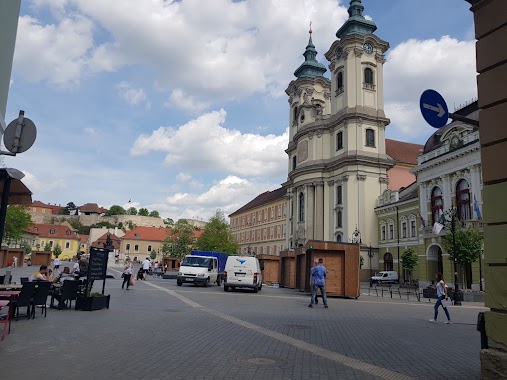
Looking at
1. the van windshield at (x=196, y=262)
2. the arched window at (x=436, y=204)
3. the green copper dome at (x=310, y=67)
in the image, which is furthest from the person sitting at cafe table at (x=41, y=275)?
the green copper dome at (x=310, y=67)

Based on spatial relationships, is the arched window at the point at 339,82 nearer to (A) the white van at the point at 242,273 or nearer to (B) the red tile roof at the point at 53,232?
(A) the white van at the point at 242,273

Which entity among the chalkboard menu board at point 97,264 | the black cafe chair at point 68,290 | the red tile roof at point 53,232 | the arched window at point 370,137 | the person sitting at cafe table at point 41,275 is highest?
the arched window at point 370,137

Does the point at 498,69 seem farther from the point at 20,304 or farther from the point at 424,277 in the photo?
the point at 424,277

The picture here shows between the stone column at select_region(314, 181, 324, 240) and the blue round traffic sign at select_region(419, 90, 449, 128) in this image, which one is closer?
the blue round traffic sign at select_region(419, 90, 449, 128)

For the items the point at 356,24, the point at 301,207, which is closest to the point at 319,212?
the point at 301,207

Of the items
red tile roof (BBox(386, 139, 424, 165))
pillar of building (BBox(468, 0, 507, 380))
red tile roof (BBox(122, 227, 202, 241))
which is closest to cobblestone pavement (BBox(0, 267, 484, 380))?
pillar of building (BBox(468, 0, 507, 380))

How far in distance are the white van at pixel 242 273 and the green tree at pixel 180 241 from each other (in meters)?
57.6

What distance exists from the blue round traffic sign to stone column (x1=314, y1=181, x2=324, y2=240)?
2138 inches

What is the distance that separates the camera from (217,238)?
8088cm

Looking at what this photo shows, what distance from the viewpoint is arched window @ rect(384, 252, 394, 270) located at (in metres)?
52.7

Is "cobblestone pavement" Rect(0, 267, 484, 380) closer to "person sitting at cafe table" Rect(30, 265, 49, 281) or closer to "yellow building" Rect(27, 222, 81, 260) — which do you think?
"person sitting at cafe table" Rect(30, 265, 49, 281)

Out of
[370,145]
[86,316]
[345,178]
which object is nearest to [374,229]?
[345,178]

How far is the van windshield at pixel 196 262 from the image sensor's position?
30828mm

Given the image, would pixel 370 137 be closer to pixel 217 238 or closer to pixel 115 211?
pixel 217 238
